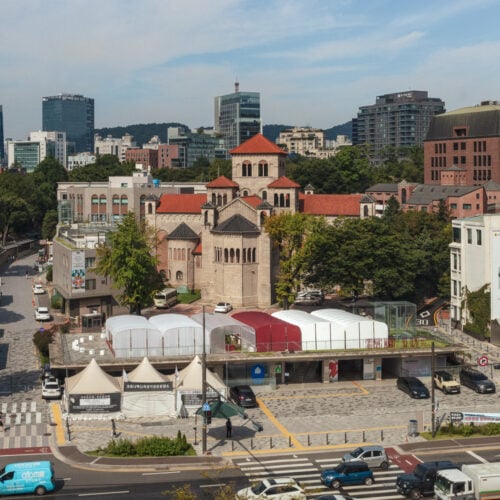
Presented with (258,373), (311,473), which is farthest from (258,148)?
(311,473)

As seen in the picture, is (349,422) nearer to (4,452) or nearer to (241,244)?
(4,452)

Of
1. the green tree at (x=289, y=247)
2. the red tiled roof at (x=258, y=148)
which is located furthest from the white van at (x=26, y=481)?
the red tiled roof at (x=258, y=148)

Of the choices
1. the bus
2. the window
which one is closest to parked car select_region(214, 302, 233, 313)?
the bus

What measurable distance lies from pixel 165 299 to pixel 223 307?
28.3 ft

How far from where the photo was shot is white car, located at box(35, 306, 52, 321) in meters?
94.0

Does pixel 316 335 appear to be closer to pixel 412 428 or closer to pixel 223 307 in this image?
pixel 412 428

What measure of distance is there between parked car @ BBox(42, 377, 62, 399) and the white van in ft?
61.5

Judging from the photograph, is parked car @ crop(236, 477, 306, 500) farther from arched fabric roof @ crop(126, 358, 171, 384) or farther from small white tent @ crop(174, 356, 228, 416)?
arched fabric roof @ crop(126, 358, 171, 384)

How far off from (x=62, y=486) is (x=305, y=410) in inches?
839

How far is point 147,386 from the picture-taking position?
2287 inches

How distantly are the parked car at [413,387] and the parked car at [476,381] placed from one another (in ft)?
13.3

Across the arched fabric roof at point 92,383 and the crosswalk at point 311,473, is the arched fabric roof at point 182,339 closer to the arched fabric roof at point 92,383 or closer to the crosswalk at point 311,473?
the arched fabric roof at point 92,383

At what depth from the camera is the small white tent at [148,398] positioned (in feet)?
189

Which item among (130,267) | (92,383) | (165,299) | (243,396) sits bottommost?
(243,396)
